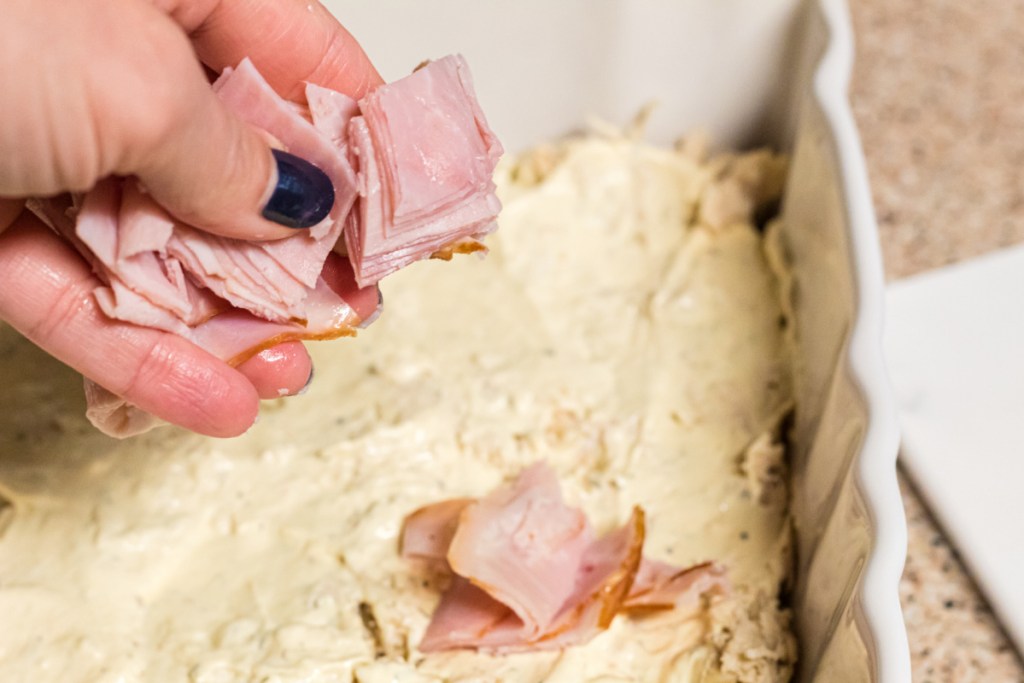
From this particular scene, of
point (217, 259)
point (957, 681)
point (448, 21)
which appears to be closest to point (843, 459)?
point (957, 681)

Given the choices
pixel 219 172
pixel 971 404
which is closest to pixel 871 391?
pixel 971 404

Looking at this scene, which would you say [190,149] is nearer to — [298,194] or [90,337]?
[298,194]

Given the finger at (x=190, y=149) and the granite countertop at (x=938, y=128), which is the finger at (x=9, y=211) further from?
the granite countertop at (x=938, y=128)

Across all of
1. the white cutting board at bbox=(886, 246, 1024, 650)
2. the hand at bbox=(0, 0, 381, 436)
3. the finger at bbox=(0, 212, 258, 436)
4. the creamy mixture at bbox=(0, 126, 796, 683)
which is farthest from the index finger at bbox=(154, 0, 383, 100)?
the white cutting board at bbox=(886, 246, 1024, 650)

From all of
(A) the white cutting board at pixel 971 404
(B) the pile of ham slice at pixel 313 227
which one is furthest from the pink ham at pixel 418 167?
(A) the white cutting board at pixel 971 404

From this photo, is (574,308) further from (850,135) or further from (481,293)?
(850,135)

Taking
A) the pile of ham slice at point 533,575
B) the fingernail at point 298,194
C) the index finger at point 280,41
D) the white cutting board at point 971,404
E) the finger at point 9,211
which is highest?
the index finger at point 280,41

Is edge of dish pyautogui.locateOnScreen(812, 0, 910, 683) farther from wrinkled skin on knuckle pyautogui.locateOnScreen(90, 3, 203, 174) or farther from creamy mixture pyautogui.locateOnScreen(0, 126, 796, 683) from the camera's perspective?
wrinkled skin on knuckle pyautogui.locateOnScreen(90, 3, 203, 174)
